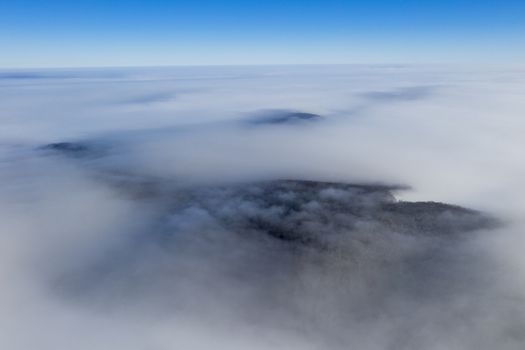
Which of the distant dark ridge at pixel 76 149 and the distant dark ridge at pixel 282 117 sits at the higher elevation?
the distant dark ridge at pixel 282 117

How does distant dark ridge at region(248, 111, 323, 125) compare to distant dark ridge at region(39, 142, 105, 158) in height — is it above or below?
above

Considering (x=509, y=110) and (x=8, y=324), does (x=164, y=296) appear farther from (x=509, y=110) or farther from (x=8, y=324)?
(x=509, y=110)

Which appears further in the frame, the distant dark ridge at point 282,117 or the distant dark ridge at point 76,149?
the distant dark ridge at point 282,117

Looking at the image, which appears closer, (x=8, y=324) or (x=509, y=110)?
(x=8, y=324)

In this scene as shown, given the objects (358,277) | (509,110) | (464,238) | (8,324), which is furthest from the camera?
(509,110)

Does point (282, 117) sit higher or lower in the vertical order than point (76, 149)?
higher

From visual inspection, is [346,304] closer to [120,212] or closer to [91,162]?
[120,212]

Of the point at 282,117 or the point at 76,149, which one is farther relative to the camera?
the point at 282,117

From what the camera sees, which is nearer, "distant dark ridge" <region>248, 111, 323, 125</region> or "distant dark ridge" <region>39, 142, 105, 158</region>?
"distant dark ridge" <region>39, 142, 105, 158</region>

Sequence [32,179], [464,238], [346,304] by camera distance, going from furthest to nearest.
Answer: [32,179], [464,238], [346,304]

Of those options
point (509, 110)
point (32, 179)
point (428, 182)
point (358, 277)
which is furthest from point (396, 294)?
point (509, 110)
